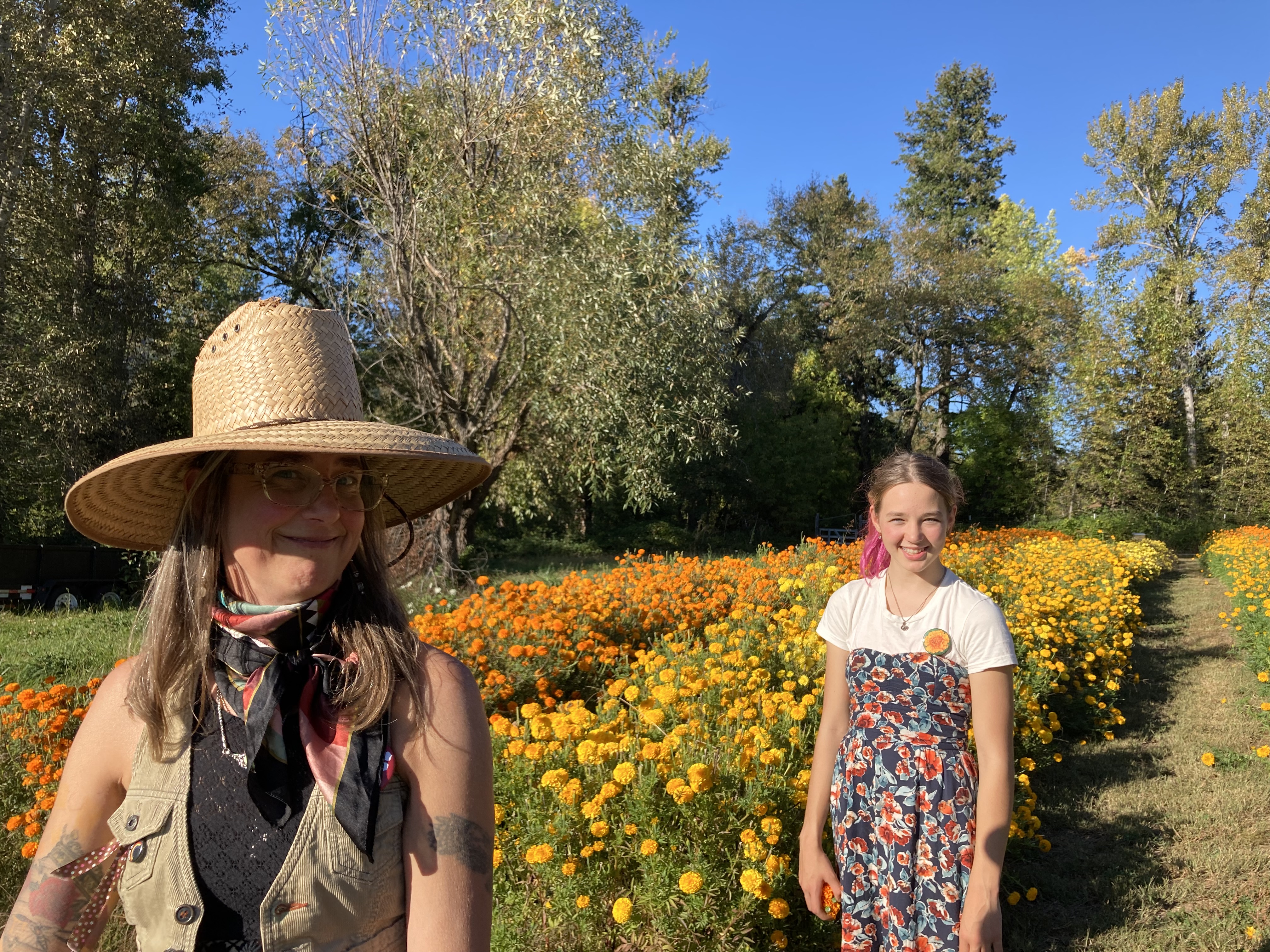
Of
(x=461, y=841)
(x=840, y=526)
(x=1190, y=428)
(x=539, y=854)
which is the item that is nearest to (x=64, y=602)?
(x=539, y=854)

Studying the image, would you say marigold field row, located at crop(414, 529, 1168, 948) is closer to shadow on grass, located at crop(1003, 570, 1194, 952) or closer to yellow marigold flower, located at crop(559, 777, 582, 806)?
yellow marigold flower, located at crop(559, 777, 582, 806)

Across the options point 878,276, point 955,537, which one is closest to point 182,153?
point 955,537

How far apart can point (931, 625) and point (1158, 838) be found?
3448mm

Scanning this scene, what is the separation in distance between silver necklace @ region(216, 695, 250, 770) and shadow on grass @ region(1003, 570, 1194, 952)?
342 centimetres

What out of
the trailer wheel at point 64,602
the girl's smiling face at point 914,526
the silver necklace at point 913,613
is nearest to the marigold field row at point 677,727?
the silver necklace at point 913,613

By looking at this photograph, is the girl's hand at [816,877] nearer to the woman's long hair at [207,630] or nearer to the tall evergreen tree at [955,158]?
the woman's long hair at [207,630]

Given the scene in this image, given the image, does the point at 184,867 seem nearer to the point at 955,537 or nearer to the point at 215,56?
the point at 955,537

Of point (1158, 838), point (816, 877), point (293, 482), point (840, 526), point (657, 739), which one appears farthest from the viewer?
point (840, 526)

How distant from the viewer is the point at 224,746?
4.07 ft

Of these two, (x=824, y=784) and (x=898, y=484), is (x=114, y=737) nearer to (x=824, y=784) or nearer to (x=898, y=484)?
(x=824, y=784)

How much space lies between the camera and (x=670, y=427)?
35.0ft

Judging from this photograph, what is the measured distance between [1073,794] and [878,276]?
2559cm

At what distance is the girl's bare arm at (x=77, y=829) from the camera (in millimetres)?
1235

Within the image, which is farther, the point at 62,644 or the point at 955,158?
the point at 955,158
